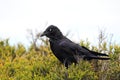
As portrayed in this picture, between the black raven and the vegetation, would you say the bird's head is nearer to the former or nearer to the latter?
the black raven

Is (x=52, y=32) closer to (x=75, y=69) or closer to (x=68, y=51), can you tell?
(x=68, y=51)

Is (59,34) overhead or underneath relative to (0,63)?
overhead

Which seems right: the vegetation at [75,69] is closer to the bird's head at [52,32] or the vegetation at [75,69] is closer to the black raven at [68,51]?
the black raven at [68,51]

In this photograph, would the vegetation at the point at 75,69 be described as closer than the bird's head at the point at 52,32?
Yes

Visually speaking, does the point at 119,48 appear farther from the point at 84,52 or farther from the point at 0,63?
the point at 0,63

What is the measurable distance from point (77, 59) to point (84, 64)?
407 mm

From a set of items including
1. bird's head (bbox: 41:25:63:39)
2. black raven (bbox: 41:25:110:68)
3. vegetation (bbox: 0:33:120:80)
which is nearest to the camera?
vegetation (bbox: 0:33:120:80)

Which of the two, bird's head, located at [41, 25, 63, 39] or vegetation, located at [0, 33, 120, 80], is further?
bird's head, located at [41, 25, 63, 39]

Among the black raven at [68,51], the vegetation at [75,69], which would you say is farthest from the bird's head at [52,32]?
the vegetation at [75,69]

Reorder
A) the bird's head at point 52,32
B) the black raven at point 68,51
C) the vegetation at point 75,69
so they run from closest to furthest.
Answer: the vegetation at point 75,69 → the black raven at point 68,51 → the bird's head at point 52,32

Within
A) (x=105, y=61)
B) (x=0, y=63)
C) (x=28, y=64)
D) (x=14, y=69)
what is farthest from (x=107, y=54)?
(x=0, y=63)

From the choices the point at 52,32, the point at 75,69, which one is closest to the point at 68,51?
the point at 52,32

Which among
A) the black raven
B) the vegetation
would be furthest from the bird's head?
the vegetation

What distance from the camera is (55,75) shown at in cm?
1008
